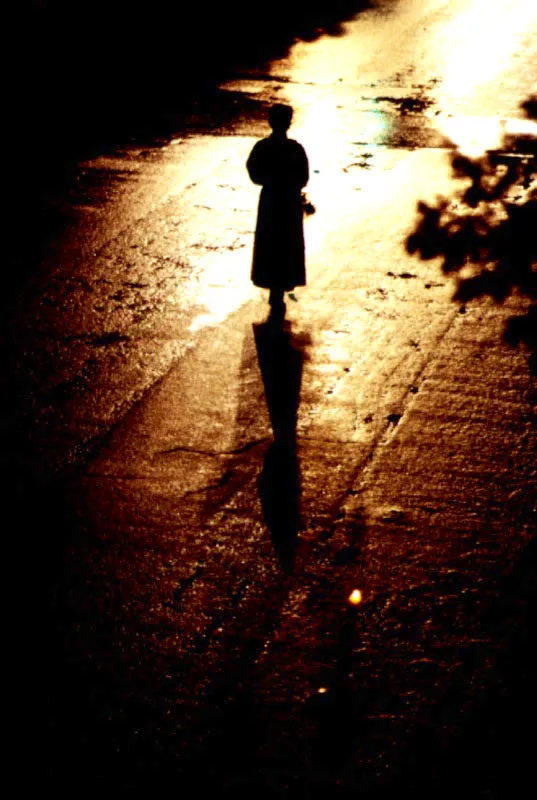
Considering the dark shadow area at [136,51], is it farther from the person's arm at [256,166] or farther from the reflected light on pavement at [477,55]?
the person's arm at [256,166]

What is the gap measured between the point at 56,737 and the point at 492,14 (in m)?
19.3

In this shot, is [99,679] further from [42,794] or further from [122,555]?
[122,555]

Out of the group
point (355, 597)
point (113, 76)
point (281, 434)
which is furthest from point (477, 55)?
point (355, 597)

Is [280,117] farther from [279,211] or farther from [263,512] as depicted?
[263,512]

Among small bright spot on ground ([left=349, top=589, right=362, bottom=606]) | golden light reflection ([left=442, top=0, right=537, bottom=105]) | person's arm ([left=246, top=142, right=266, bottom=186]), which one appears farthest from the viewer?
golden light reflection ([left=442, top=0, right=537, bottom=105])

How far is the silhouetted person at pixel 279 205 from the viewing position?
593cm

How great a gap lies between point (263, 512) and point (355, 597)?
2.73 ft

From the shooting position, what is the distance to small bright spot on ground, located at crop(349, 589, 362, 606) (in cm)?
377

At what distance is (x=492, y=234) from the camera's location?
777 cm

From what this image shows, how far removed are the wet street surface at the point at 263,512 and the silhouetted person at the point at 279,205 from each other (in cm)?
45

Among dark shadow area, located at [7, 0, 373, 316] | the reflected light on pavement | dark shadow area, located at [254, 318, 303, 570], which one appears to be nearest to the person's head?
dark shadow area, located at [254, 318, 303, 570]

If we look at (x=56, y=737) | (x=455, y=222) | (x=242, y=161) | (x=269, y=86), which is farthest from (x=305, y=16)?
(x=56, y=737)

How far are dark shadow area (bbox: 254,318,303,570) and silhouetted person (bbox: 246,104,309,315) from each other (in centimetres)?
45

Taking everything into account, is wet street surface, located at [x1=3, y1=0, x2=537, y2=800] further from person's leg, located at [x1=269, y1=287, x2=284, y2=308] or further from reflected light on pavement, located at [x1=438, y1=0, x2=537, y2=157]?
reflected light on pavement, located at [x1=438, y1=0, x2=537, y2=157]
